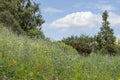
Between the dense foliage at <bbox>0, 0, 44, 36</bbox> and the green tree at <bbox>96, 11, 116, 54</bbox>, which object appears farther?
the green tree at <bbox>96, 11, 116, 54</bbox>

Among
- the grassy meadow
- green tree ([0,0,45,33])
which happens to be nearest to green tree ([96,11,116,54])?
green tree ([0,0,45,33])

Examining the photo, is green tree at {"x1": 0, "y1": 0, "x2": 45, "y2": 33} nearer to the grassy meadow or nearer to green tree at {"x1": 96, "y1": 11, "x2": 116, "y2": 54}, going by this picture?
green tree at {"x1": 96, "y1": 11, "x2": 116, "y2": 54}

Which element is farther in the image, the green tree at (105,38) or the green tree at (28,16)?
the green tree at (105,38)

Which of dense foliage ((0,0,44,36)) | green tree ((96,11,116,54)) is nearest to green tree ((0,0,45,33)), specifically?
dense foliage ((0,0,44,36))

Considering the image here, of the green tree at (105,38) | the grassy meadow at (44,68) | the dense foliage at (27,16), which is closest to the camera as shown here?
the grassy meadow at (44,68)

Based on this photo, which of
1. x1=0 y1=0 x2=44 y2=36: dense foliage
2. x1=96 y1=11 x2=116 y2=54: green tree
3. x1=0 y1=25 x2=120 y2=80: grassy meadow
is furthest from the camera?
x1=96 y1=11 x2=116 y2=54: green tree

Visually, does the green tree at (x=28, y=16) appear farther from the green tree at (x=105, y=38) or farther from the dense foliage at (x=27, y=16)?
the green tree at (x=105, y=38)

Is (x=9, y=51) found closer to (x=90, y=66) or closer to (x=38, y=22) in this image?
(x=90, y=66)

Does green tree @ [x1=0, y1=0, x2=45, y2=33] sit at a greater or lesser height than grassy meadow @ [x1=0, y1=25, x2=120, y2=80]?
greater

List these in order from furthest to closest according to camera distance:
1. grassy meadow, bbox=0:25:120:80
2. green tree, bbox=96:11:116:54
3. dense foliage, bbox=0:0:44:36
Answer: green tree, bbox=96:11:116:54
dense foliage, bbox=0:0:44:36
grassy meadow, bbox=0:25:120:80

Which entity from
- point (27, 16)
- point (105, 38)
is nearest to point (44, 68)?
point (27, 16)

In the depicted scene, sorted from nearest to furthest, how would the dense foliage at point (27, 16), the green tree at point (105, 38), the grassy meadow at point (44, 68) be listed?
the grassy meadow at point (44, 68)
the dense foliage at point (27, 16)
the green tree at point (105, 38)

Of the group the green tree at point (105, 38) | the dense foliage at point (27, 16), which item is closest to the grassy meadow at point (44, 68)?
the dense foliage at point (27, 16)

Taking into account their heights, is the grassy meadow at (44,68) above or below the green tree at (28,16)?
below
